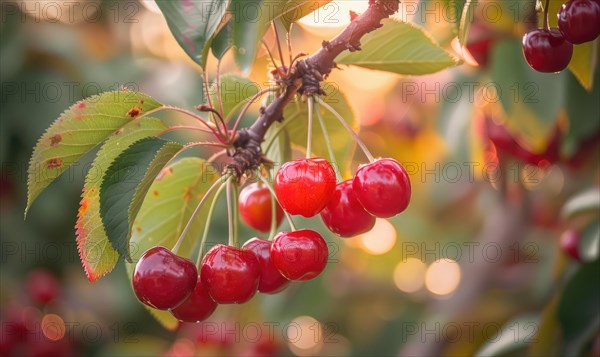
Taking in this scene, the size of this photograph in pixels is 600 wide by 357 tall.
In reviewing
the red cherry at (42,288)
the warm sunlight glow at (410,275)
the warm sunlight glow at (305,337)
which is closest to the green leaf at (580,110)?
the warm sunlight glow at (305,337)

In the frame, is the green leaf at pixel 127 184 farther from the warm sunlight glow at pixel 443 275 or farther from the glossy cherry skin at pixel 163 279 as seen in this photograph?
the warm sunlight glow at pixel 443 275

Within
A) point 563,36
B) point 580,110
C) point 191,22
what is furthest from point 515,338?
point 191,22

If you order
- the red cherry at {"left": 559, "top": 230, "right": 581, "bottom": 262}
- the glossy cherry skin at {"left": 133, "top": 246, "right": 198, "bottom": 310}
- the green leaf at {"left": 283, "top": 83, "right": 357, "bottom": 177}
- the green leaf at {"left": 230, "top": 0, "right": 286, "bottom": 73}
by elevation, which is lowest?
the glossy cherry skin at {"left": 133, "top": 246, "right": 198, "bottom": 310}

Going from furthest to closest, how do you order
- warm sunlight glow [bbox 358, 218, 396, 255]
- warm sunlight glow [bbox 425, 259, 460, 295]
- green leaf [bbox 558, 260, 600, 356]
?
1. warm sunlight glow [bbox 358, 218, 396, 255]
2. warm sunlight glow [bbox 425, 259, 460, 295]
3. green leaf [bbox 558, 260, 600, 356]

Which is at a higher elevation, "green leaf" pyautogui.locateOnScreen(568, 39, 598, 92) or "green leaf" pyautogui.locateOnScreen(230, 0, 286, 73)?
"green leaf" pyautogui.locateOnScreen(568, 39, 598, 92)

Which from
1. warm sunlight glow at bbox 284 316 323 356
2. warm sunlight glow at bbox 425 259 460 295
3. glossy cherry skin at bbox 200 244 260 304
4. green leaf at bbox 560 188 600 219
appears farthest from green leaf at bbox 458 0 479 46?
A: warm sunlight glow at bbox 425 259 460 295

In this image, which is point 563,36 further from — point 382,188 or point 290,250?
point 290,250

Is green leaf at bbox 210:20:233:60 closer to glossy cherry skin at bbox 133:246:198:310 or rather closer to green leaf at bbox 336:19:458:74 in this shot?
green leaf at bbox 336:19:458:74

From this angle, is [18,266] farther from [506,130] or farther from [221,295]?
[221,295]
